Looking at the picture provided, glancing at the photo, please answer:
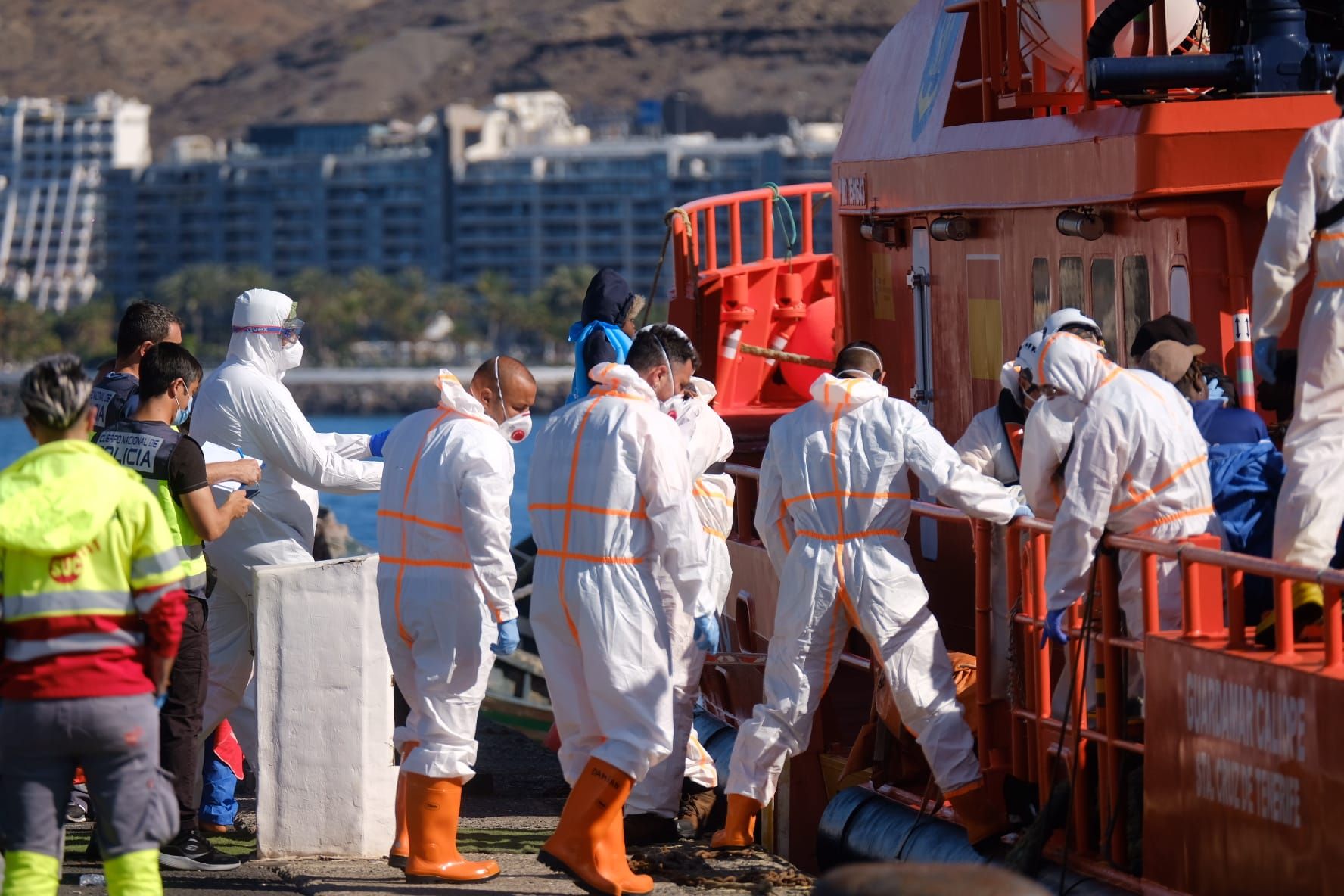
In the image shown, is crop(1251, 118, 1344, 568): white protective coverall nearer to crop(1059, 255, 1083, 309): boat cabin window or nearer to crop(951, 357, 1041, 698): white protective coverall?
crop(951, 357, 1041, 698): white protective coverall

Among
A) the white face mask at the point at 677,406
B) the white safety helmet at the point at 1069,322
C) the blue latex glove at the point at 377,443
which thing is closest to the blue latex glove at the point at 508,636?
the blue latex glove at the point at 377,443

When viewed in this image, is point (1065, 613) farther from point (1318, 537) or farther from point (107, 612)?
point (107, 612)

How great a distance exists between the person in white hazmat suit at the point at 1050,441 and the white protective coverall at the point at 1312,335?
712 mm

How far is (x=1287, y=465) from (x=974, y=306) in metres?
3.96

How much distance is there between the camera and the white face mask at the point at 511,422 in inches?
296

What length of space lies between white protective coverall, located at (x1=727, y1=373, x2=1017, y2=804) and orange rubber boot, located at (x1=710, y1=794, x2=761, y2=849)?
1.05 ft

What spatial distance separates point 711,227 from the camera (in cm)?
1418

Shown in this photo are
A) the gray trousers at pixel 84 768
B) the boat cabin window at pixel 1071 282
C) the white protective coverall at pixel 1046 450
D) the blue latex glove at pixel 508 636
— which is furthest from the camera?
the boat cabin window at pixel 1071 282

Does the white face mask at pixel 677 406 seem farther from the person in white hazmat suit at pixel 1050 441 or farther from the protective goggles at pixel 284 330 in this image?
the person in white hazmat suit at pixel 1050 441

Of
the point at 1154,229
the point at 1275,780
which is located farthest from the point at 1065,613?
the point at 1154,229

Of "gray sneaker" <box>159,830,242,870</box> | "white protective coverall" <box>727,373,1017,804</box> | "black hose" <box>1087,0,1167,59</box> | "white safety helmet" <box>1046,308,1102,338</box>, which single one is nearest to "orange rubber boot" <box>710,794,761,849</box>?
"white protective coverall" <box>727,373,1017,804</box>

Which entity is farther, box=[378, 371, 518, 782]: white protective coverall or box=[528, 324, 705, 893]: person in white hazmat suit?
box=[378, 371, 518, 782]: white protective coverall

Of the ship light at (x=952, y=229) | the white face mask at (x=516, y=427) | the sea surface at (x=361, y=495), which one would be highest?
the ship light at (x=952, y=229)

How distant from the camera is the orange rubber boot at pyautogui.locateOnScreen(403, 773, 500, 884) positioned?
287 inches
